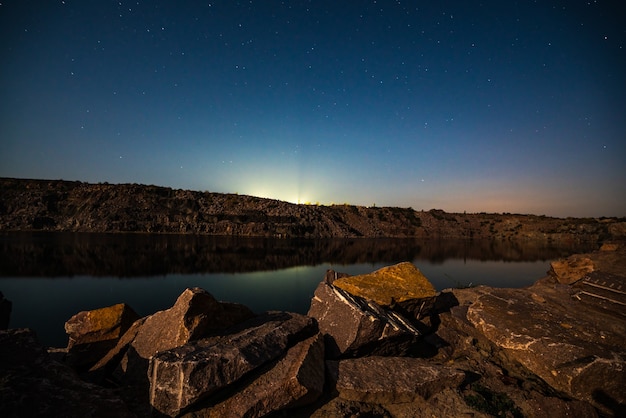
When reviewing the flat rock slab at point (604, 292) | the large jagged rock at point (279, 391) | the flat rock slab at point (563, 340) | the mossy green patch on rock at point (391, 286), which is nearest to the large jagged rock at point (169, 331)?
the large jagged rock at point (279, 391)

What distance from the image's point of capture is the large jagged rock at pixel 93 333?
6.96m

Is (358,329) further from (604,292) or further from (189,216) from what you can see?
(189,216)

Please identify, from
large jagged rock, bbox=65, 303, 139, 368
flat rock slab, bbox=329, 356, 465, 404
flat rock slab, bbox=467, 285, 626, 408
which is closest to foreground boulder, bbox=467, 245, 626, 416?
flat rock slab, bbox=467, 285, 626, 408

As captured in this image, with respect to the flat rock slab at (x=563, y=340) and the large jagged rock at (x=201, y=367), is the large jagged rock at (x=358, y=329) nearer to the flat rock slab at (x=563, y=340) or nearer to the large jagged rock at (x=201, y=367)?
the large jagged rock at (x=201, y=367)

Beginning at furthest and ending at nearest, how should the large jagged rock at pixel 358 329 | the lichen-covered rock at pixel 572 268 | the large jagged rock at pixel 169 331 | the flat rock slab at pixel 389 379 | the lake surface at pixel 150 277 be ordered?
1. the lake surface at pixel 150 277
2. the lichen-covered rock at pixel 572 268
3. the large jagged rock at pixel 358 329
4. the large jagged rock at pixel 169 331
5. the flat rock slab at pixel 389 379

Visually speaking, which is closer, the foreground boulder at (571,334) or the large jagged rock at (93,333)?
the foreground boulder at (571,334)

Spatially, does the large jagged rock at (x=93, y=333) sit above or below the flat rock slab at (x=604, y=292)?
below

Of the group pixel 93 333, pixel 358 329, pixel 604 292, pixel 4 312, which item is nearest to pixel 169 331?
pixel 93 333

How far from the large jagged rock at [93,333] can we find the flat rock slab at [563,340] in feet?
31.2

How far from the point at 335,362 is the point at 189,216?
60.7 m

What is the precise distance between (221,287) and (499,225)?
97715 millimetres

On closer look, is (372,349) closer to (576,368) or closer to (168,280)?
(576,368)

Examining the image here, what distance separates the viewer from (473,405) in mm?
5168

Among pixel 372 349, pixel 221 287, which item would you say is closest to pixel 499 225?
pixel 221 287
